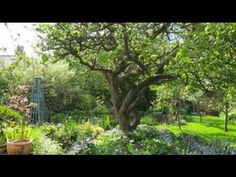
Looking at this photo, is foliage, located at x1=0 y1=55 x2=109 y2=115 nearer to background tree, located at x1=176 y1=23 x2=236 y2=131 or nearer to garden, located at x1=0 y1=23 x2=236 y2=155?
garden, located at x1=0 y1=23 x2=236 y2=155

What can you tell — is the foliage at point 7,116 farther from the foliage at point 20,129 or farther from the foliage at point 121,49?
the foliage at point 121,49

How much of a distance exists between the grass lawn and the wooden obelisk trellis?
124 inches

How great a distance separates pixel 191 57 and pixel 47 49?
2.63 m

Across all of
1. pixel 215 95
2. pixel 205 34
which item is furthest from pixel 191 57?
pixel 215 95

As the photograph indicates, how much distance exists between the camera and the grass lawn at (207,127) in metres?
8.90

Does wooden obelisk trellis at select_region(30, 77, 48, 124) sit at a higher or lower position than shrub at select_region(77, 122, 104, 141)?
higher

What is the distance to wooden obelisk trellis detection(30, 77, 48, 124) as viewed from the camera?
8555 mm

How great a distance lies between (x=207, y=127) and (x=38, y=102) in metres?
4.60

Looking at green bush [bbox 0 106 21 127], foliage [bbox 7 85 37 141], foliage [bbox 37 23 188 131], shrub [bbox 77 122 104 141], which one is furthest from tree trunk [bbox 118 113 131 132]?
foliage [bbox 7 85 37 141]

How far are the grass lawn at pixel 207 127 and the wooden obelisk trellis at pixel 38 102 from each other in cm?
315

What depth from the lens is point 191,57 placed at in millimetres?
5320

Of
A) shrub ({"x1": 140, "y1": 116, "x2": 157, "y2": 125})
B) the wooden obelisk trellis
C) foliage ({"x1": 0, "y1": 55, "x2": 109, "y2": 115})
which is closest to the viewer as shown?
the wooden obelisk trellis
